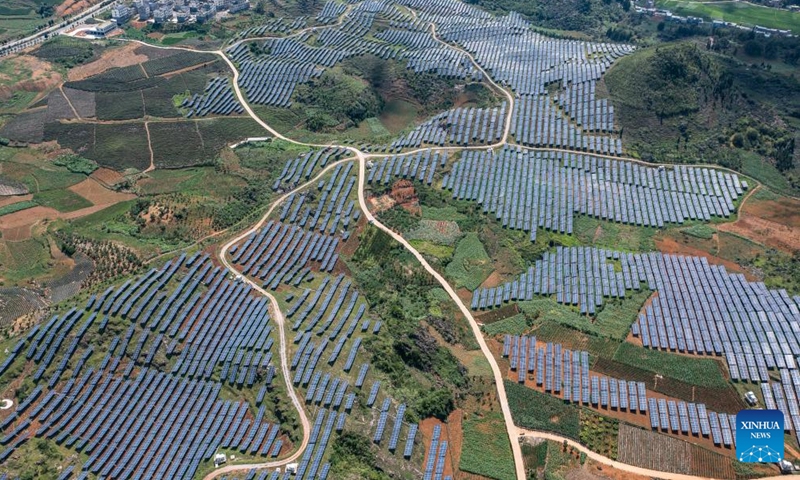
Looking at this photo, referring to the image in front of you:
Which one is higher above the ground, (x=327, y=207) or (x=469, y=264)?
(x=469, y=264)

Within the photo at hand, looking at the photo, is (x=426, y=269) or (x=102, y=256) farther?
(x=426, y=269)

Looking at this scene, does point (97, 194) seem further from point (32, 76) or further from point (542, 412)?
point (542, 412)

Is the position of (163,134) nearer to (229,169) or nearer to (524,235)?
(229,169)

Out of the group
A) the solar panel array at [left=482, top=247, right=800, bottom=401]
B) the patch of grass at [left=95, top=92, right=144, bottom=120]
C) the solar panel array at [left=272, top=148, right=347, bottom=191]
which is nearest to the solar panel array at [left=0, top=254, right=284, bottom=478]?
the solar panel array at [left=272, top=148, right=347, bottom=191]

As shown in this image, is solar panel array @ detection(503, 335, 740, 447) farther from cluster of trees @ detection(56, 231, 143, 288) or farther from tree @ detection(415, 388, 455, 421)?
cluster of trees @ detection(56, 231, 143, 288)

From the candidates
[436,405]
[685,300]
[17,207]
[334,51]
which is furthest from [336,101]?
[685,300]

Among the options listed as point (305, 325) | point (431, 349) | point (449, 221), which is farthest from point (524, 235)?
point (305, 325)
